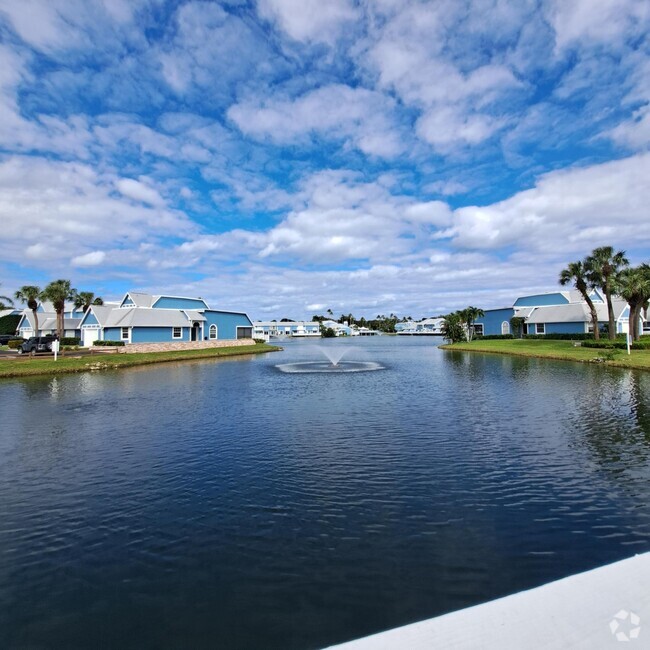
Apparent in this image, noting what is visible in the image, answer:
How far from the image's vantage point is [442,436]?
15.5 metres

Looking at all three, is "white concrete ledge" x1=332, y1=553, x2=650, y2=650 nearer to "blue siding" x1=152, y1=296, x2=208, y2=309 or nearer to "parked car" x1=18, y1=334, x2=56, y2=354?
"parked car" x1=18, y1=334, x2=56, y2=354

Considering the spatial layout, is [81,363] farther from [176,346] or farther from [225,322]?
[225,322]

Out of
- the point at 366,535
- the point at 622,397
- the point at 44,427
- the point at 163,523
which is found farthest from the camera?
the point at 622,397

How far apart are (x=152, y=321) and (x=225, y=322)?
16277mm

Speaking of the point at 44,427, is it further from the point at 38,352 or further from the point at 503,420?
the point at 38,352

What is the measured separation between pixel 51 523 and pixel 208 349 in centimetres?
5575

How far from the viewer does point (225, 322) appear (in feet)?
257

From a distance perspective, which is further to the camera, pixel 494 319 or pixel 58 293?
pixel 494 319

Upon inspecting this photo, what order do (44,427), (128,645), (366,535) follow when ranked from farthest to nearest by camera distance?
(44,427)
(366,535)
(128,645)

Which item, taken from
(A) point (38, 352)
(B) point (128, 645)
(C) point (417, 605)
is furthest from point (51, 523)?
(A) point (38, 352)

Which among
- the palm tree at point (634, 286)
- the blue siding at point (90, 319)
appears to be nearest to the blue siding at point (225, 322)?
the blue siding at point (90, 319)

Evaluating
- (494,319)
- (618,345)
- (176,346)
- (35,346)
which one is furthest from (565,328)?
(35,346)

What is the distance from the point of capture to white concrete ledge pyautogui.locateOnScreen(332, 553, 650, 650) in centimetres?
399

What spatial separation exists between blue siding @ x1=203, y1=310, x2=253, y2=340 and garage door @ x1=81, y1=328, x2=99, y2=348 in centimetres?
1655
